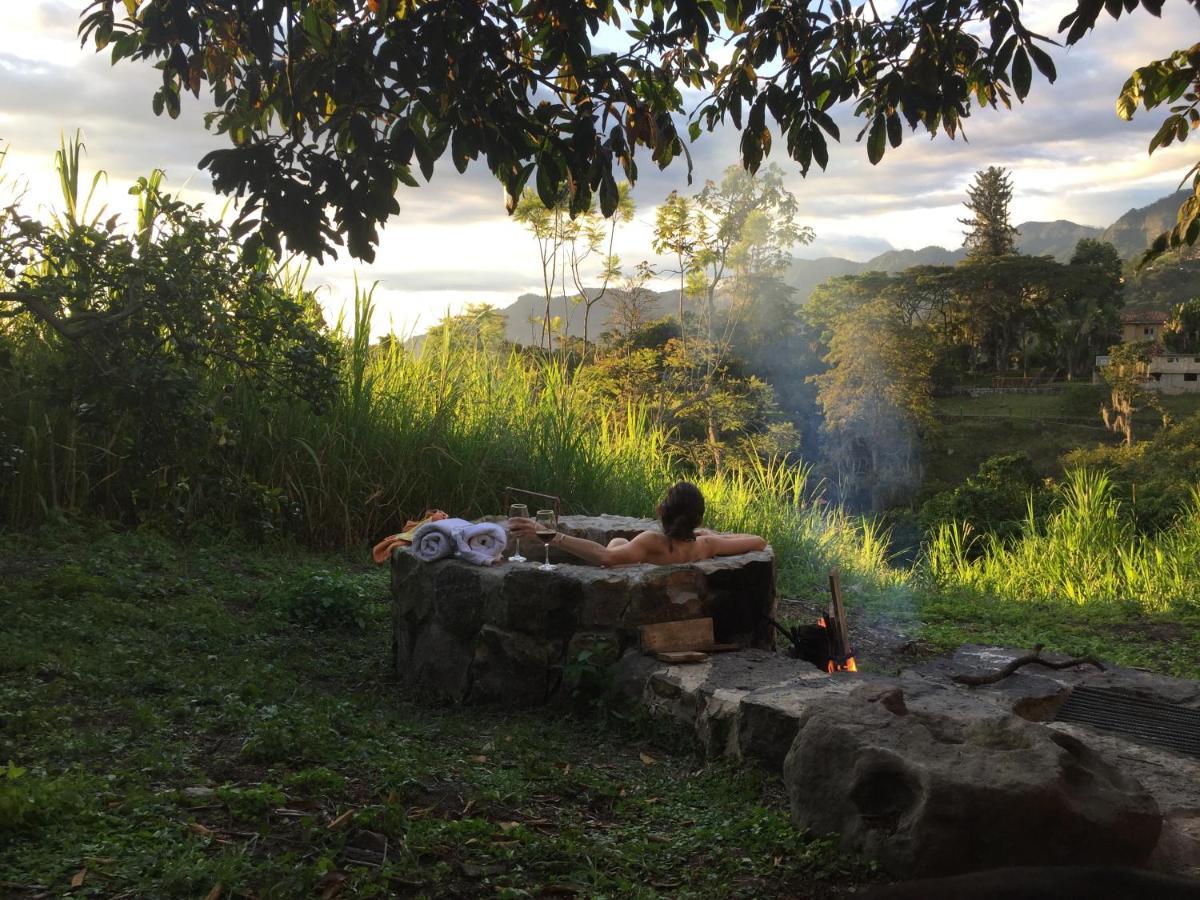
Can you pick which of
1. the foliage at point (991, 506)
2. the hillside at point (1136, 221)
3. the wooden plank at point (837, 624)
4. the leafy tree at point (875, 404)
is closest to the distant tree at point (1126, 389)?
the leafy tree at point (875, 404)

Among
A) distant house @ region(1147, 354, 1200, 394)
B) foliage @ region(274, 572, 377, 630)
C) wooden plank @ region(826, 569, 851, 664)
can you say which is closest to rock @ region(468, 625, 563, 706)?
wooden plank @ region(826, 569, 851, 664)

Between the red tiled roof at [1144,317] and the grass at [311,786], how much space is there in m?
32.6

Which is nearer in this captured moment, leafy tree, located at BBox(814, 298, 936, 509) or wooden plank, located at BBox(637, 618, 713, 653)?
wooden plank, located at BBox(637, 618, 713, 653)

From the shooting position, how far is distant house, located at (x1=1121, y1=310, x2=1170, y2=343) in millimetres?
32719

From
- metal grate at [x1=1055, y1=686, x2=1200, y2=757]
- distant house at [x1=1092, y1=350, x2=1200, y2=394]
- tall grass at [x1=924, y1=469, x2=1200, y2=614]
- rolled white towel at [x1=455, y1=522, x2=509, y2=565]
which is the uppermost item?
distant house at [x1=1092, y1=350, x2=1200, y2=394]

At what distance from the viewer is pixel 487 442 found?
9070 mm

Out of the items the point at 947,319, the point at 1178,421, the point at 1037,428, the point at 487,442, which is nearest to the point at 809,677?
the point at 487,442

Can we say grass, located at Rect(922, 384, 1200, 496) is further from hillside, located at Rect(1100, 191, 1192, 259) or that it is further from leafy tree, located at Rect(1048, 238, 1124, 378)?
hillside, located at Rect(1100, 191, 1192, 259)

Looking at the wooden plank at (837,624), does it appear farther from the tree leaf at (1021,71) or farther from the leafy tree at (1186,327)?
the leafy tree at (1186,327)

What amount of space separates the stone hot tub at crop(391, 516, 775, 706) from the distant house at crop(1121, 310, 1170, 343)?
3141 centimetres

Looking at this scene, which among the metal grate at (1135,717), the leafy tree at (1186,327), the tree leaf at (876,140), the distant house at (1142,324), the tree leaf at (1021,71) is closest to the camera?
the tree leaf at (1021,71)

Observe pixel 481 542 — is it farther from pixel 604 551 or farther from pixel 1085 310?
pixel 1085 310

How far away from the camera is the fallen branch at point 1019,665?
5109 mm

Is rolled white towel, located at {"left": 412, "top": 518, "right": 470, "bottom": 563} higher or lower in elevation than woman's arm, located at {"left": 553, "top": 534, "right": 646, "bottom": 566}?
higher
